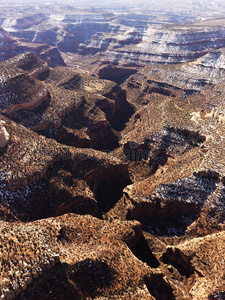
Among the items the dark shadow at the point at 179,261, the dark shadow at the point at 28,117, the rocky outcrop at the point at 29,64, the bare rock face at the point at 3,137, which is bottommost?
the dark shadow at the point at 179,261

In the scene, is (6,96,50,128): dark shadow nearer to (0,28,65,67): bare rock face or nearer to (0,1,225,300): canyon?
(0,1,225,300): canyon

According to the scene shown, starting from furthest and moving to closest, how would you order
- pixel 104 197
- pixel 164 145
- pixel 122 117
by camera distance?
pixel 122 117, pixel 164 145, pixel 104 197

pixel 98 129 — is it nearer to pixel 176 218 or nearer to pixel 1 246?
pixel 176 218

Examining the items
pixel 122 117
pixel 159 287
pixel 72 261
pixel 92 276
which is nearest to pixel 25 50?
pixel 122 117

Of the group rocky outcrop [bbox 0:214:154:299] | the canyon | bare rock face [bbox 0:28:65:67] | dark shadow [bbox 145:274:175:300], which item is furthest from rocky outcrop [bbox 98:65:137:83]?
dark shadow [bbox 145:274:175:300]

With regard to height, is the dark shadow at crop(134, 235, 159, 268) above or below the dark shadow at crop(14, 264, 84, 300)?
below

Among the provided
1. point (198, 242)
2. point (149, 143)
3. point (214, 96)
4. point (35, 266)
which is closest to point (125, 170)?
point (149, 143)

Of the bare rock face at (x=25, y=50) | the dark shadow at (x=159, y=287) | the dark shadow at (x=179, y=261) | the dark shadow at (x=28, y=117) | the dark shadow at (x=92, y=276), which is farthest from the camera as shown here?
the bare rock face at (x=25, y=50)

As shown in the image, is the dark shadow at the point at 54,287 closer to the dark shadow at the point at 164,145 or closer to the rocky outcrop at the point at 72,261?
Answer: the rocky outcrop at the point at 72,261

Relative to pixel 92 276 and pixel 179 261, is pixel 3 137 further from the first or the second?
pixel 179 261

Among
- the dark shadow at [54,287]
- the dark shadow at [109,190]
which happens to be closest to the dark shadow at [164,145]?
the dark shadow at [109,190]

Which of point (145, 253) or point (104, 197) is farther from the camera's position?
point (104, 197)

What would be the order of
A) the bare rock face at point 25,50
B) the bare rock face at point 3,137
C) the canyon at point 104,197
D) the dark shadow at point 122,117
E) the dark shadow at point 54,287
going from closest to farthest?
the dark shadow at point 54,287 < the canyon at point 104,197 < the bare rock face at point 3,137 < the dark shadow at point 122,117 < the bare rock face at point 25,50
